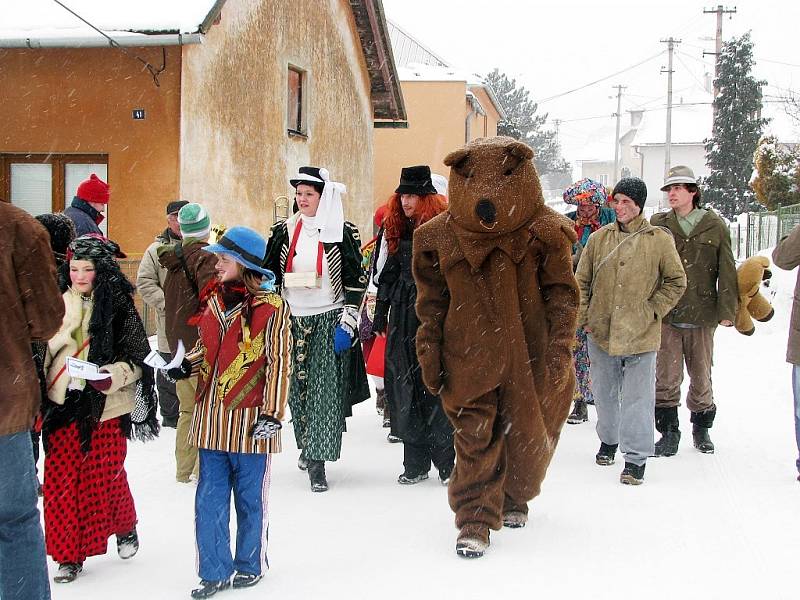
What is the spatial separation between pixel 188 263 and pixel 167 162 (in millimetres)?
6520

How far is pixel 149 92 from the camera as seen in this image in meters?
12.6

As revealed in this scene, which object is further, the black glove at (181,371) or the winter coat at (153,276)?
the winter coat at (153,276)

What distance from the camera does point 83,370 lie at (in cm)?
446

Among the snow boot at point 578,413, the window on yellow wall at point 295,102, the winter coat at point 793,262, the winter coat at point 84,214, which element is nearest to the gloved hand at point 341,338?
the winter coat at point 84,214

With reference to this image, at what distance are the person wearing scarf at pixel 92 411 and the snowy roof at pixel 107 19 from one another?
749cm

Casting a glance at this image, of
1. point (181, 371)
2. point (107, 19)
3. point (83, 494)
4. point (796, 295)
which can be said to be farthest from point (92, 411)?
point (107, 19)

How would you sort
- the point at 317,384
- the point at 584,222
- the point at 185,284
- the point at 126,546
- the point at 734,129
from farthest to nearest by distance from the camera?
the point at 734,129, the point at 584,222, the point at 185,284, the point at 317,384, the point at 126,546

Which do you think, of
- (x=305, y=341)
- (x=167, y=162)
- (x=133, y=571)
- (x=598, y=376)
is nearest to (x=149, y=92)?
(x=167, y=162)

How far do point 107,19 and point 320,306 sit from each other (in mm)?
7303

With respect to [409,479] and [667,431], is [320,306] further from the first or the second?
[667,431]

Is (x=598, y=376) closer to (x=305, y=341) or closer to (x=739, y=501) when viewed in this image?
(x=739, y=501)

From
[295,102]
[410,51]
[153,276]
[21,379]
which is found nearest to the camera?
[21,379]

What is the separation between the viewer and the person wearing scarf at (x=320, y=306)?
20.9 feet

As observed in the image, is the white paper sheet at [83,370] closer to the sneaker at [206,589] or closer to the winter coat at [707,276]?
the sneaker at [206,589]
